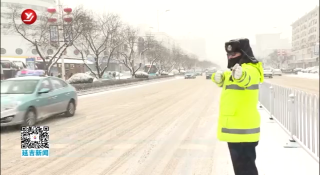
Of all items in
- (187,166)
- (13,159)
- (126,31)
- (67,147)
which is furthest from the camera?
(126,31)

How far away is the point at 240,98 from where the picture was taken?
226 cm

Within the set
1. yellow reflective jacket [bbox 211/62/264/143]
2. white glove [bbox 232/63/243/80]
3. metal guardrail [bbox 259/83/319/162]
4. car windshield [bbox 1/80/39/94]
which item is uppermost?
white glove [bbox 232/63/243/80]

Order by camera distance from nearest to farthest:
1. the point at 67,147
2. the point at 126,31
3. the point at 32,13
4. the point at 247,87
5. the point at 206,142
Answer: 1. the point at 32,13
2. the point at 247,87
3. the point at 67,147
4. the point at 206,142
5. the point at 126,31

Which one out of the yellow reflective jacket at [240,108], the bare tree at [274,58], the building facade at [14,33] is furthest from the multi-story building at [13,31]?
the bare tree at [274,58]

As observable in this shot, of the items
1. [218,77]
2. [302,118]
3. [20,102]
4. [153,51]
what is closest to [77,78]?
[20,102]

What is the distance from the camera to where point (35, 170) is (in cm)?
374

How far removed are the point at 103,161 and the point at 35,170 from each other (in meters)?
0.92

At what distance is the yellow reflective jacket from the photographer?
224cm

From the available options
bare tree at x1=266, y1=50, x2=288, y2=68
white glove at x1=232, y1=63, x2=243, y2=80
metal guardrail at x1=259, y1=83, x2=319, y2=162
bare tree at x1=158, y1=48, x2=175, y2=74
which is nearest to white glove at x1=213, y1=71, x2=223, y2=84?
white glove at x1=232, y1=63, x2=243, y2=80

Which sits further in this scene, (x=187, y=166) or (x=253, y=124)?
(x=187, y=166)

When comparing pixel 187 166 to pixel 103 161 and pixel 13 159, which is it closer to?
pixel 103 161

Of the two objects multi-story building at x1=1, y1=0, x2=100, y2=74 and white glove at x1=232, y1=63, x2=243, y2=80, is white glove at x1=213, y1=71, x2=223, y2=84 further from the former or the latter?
multi-story building at x1=1, y1=0, x2=100, y2=74

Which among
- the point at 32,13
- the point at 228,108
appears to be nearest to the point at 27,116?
the point at 32,13

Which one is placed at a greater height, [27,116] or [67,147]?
[27,116]
